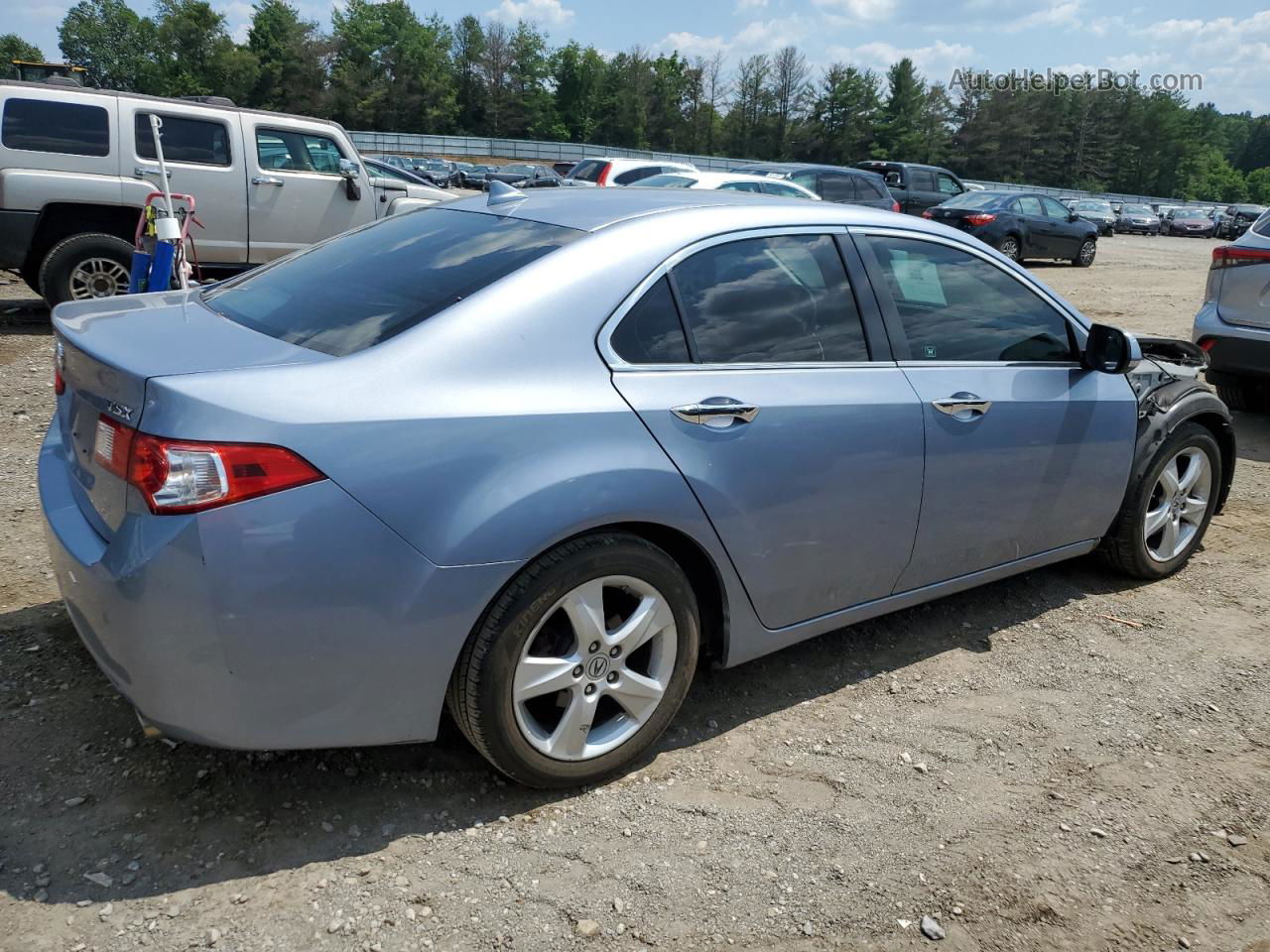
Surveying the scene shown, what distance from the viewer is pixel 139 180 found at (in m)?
8.99

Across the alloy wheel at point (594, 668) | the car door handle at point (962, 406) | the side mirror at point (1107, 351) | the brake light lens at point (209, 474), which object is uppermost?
the side mirror at point (1107, 351)

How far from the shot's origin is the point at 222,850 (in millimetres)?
2586

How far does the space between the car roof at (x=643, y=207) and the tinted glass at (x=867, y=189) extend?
1698cm

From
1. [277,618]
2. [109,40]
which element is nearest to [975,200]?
[277,618]

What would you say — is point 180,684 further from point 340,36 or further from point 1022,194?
point 340,36

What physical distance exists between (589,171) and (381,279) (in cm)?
1508

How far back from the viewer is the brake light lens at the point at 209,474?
7.37 ft

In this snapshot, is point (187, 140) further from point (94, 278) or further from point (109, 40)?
point (109, 40)

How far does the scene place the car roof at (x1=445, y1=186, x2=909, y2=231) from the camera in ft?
10.3

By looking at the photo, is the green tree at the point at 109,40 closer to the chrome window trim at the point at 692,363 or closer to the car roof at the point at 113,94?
the car roof at the point at 113,94

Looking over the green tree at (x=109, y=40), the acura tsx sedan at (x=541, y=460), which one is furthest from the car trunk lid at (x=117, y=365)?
the green tree at (x=109, y=40)

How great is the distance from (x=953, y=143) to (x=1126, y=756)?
9675cm

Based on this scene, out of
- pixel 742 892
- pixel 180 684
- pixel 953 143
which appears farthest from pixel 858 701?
pixel 953 143

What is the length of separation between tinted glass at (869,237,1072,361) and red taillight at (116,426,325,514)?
2.14 m
